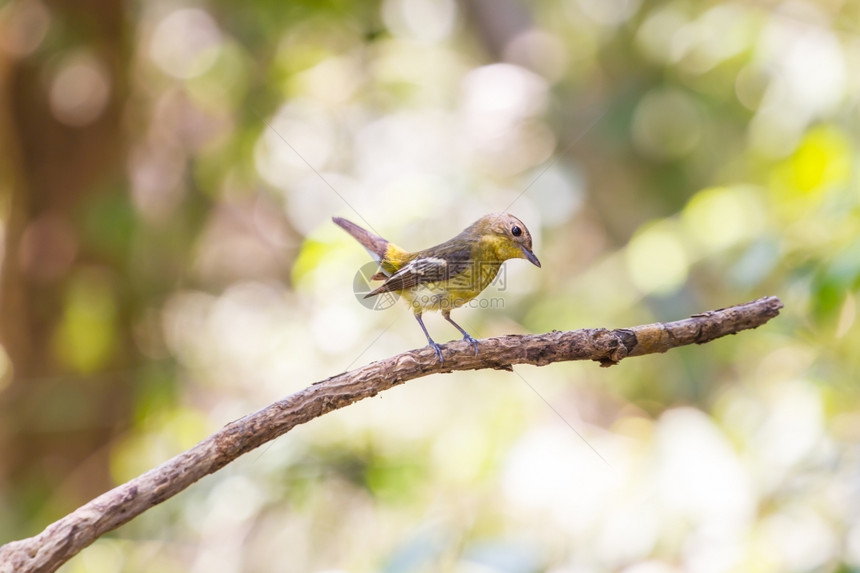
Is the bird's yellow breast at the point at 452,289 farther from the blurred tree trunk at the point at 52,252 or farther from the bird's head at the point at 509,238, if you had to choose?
the blurred tree trunk at the point at 52,252

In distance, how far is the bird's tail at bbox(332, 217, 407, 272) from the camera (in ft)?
12.7

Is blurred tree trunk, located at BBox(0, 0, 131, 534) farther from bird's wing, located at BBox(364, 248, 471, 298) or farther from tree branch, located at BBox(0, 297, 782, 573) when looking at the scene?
tree branch, located at BBox(0, 297, 782, 573)

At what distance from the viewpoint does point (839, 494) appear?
3.10 m

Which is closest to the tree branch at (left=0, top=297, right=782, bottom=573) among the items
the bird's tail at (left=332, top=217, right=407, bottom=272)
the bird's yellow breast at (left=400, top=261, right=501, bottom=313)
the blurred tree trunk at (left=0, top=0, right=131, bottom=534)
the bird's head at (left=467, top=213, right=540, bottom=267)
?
the bird's yellow breast at (left=400, top=261, right=501, bottom=313)

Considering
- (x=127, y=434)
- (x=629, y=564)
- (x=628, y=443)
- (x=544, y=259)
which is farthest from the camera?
(x=544, y=259)

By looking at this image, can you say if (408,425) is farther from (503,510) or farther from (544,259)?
(544,259)

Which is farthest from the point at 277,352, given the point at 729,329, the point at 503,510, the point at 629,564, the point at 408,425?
the point at 729,329

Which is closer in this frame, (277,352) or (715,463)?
(715,463)

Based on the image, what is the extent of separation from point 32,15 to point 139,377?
313cm

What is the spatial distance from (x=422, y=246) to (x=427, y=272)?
2.94 ft

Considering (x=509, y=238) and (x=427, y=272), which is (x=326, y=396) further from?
(x=509, y=238)

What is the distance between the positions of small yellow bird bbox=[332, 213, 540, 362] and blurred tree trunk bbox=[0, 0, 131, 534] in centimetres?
347

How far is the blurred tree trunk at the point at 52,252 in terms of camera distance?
6.02 meters

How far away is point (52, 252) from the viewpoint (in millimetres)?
6199
